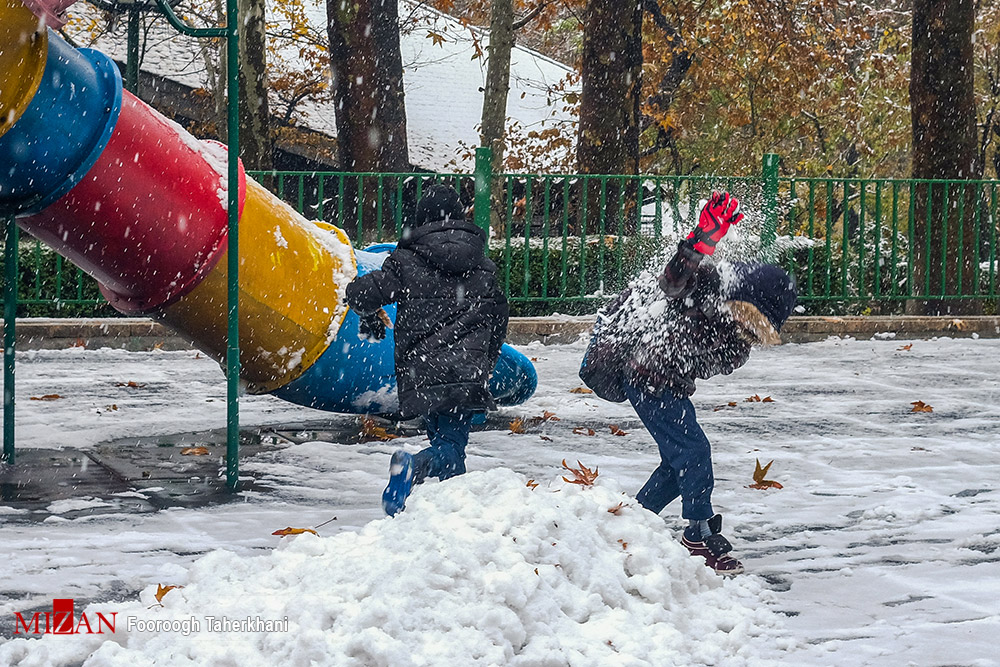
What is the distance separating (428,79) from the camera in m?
31.3

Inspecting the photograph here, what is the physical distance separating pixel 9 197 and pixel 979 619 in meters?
4.42

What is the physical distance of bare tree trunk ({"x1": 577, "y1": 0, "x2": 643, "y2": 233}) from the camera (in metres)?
16.2

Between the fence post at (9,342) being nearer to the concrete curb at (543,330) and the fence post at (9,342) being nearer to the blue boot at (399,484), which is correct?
the blue boot at (399,484)

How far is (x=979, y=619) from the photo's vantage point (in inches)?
151

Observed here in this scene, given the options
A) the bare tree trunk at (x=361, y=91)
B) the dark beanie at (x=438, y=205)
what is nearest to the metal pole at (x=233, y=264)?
the dark beanie at (x=438, y=205)

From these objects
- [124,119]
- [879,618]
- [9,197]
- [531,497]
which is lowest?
[879,618]

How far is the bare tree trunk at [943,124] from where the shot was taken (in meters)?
14.0

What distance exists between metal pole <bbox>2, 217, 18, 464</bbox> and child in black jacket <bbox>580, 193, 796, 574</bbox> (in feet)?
10.6

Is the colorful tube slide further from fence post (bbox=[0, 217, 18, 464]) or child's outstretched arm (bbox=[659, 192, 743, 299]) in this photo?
child's outstretched arm (bbox=[659, 192, 743, 299])

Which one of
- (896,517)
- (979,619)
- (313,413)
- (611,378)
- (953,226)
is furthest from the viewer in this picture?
(953,226)

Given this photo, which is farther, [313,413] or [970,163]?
[970,163]

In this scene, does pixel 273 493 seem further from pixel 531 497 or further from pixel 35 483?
pixel 531 497

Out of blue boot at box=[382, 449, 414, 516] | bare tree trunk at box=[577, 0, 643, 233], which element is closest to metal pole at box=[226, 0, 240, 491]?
blue boot at box=[382, 449, 414, 516]

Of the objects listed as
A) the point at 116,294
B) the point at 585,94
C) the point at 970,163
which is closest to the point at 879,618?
the point at 116,294
